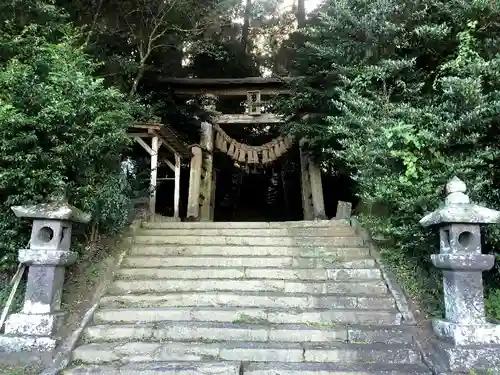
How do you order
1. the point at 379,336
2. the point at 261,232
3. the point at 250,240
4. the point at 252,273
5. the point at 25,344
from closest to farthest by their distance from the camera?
the point at 25,344
the point at 379,336
the point at 252,273
the point at 250,240
the point at 261,232

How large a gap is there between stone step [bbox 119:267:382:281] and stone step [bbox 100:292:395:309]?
0.44 m

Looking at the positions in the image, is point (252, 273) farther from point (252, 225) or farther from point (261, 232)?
point (252, 225)

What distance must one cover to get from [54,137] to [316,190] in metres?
7.34

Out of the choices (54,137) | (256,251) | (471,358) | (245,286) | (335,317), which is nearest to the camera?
(471,358)

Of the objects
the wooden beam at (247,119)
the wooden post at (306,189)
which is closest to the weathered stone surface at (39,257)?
the wooden post at (306,189)

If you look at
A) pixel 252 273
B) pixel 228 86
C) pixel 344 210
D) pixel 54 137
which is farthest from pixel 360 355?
pixel 228 86

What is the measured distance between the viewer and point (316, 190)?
10.7 metres

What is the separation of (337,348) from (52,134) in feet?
13.2

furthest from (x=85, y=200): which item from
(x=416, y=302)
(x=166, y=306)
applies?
(x=416, y=302)

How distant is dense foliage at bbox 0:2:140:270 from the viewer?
448 cm

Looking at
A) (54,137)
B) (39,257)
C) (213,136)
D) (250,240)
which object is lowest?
(39,257)

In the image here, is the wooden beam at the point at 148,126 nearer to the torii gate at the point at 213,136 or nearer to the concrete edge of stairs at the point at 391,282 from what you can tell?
the torii gate at the point at 213,136

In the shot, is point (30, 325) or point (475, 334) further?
point (30, 325)

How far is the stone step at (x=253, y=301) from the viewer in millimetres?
4781
